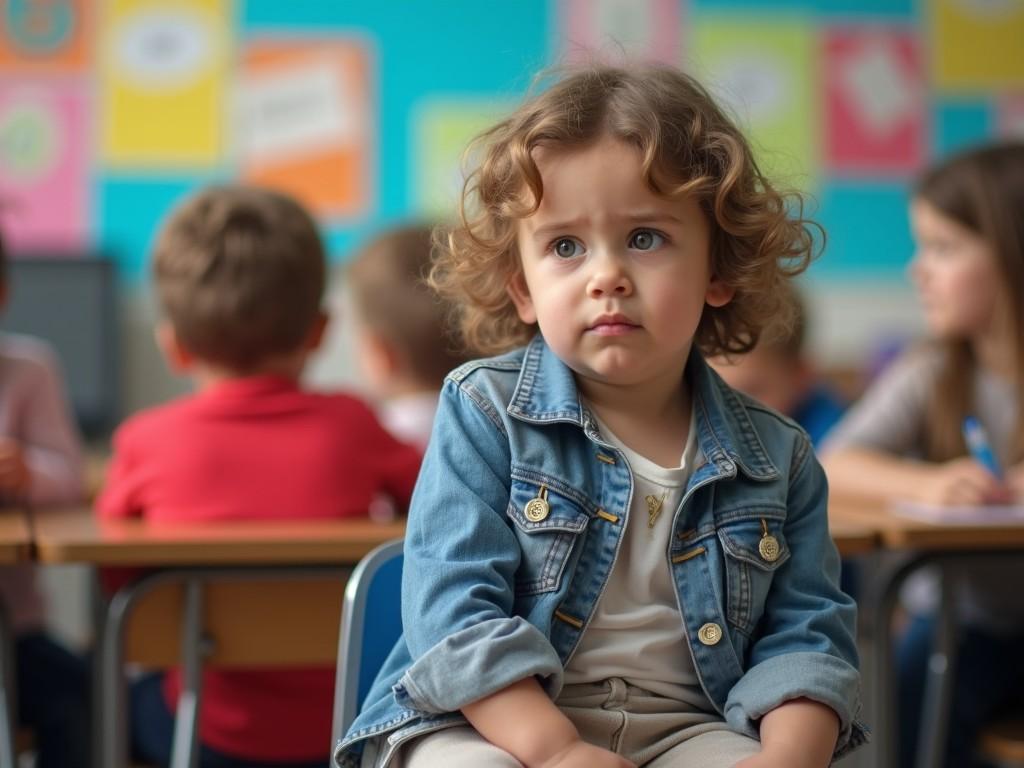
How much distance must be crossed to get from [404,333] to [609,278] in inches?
48.6

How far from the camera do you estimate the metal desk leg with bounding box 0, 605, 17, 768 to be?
1.72m

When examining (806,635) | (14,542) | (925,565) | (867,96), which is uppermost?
(867,96)

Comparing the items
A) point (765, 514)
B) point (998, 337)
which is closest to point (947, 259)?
point (998, 337)

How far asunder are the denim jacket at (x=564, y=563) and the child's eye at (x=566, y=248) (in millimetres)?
112

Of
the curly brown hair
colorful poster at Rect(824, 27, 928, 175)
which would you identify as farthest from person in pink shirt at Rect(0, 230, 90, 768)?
colorful poster at Rect(824, 27, 928, 175)

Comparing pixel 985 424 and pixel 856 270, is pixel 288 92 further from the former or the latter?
pixel 985 424

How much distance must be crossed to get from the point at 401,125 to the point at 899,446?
237 cm

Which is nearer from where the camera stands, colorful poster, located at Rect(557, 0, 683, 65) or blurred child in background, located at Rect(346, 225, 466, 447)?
blurred child in background, located at Rect(346, 225, 466, 447)

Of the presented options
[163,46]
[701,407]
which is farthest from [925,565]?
[163,46]

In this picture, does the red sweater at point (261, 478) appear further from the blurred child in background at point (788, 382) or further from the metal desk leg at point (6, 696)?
the blurred child in background at point (788, 382)

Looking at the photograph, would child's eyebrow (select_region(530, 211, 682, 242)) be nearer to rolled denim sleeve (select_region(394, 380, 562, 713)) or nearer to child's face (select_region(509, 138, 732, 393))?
child's face (select_region(509, 138, 732, 393))

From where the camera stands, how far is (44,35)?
4062mm

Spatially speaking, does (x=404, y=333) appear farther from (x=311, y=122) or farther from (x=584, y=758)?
(x=311, y=122)

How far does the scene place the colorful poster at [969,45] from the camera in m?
4.57
